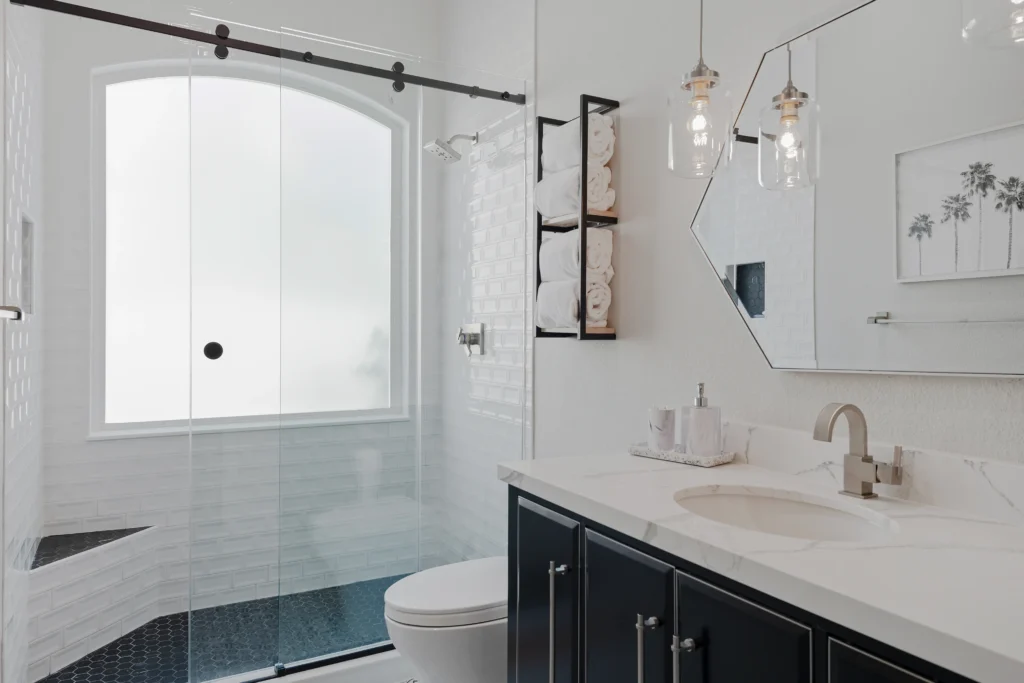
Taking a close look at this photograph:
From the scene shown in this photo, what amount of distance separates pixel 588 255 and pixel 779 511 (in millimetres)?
967

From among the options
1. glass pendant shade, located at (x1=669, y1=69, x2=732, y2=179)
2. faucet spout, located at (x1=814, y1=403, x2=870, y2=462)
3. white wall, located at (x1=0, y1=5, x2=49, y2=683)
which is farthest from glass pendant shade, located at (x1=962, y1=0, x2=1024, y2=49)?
white wall, located at (x1=0, y1=5, x2=49, y2=683)

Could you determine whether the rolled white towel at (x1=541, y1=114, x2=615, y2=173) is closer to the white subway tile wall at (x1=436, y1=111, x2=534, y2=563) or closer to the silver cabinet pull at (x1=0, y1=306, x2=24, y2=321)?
the white subway tile wall at (x1=436, y1=111, x2=534, y2=563)

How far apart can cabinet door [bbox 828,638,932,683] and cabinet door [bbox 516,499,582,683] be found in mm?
559

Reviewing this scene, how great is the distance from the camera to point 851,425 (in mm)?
1310

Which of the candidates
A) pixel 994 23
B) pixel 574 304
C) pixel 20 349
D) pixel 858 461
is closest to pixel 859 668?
pixel 858 461

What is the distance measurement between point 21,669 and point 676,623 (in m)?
2.15

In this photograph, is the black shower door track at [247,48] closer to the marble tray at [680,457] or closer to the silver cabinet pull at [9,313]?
the silver cabinet pull at [9,313]

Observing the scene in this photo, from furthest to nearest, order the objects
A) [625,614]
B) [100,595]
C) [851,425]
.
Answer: [100,595] < [851,425] < [625,614]

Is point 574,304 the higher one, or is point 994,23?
point 994,23

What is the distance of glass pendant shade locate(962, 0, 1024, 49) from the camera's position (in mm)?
1096

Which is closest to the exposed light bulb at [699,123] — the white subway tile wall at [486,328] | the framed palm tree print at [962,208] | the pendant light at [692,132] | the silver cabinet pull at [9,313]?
the pendant light at [692,132]

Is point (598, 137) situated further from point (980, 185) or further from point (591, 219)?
point (980, 185)

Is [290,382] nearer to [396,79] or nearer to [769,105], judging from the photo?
[396,79]

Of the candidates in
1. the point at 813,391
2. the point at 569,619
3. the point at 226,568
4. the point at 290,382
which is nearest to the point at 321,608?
the point at 226,568
